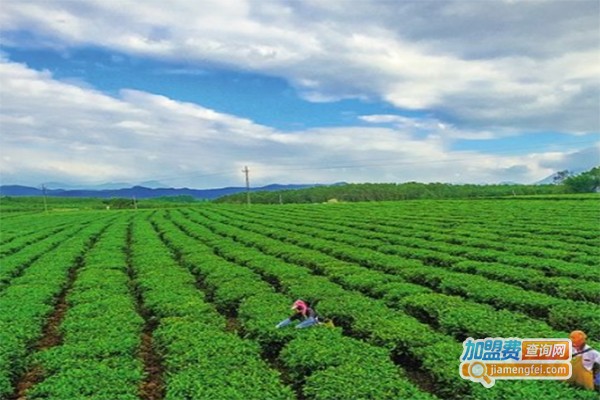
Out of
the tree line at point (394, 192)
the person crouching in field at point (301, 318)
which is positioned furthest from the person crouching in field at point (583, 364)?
the tree line at point (394, 192)

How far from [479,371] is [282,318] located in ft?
17.4

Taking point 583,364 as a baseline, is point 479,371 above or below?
below

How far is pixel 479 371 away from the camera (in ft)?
30.2

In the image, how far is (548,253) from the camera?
2238cm

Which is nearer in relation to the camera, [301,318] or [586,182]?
[301,318]

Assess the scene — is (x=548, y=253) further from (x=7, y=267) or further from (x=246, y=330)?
(x=7, y=267)

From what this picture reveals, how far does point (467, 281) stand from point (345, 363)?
843 centimetres

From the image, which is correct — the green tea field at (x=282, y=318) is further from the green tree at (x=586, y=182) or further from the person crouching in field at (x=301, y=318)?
the green tree at (x=586, y=182)

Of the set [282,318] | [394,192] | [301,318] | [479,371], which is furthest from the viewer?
[394,192]

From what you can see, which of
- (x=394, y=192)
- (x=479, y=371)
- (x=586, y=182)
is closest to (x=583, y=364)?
(x=479, y=371)

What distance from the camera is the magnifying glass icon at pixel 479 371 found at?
8.98 meters

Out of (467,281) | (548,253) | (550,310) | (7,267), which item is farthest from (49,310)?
(548,253)

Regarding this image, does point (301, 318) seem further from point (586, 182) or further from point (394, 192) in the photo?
point (394, 192)

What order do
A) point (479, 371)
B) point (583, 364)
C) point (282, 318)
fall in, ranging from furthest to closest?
point (282, 318) < point (479, 371) < point (583, 364)
